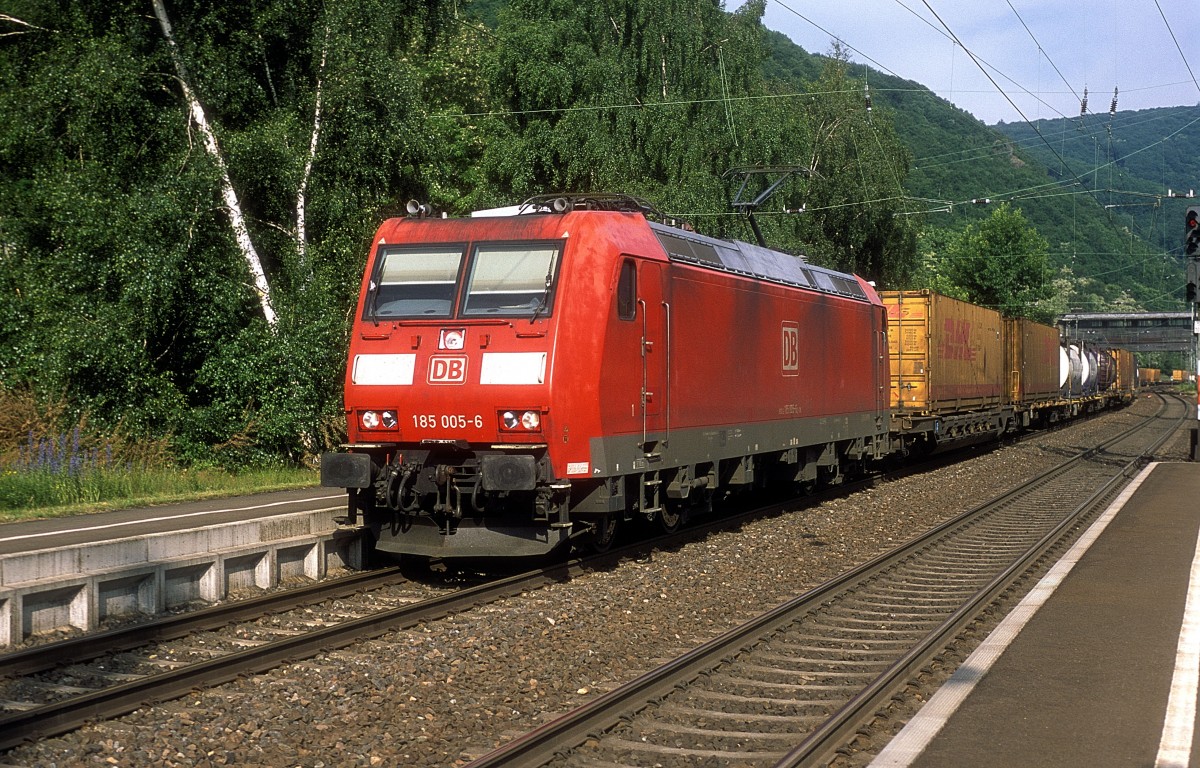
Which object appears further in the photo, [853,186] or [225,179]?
[853,186]

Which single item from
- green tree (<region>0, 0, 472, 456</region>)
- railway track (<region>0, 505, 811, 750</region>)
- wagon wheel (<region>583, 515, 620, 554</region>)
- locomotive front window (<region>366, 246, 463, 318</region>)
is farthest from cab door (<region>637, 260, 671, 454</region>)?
green tree (<region>0, 0, 472, 456</region>)

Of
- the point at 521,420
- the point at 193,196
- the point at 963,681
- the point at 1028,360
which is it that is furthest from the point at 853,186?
the point at 963,681

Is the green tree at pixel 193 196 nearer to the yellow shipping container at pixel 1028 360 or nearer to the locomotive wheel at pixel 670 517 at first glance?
the locomotive wheel at pixel 670 517

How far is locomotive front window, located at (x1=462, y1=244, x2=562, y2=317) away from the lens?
10.8m

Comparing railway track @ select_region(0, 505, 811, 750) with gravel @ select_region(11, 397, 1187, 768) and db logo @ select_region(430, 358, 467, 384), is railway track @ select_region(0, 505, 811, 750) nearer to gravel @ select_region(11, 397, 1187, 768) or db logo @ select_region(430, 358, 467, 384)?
gravel @ select_region(11, 397, 1187, 768)

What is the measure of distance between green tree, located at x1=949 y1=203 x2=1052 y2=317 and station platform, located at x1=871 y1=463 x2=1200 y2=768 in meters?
68.1

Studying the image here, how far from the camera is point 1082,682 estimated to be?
719 cm

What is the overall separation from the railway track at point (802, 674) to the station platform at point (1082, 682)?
40 centimetres

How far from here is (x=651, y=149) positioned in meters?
32.0

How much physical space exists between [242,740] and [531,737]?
1.65 metres

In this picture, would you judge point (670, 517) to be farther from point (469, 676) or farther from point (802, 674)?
point (469, 676)

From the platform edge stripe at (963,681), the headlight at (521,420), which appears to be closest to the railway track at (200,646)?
the headlight at (521,420)

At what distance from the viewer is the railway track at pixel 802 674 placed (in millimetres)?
6125

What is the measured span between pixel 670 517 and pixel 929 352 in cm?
1213
